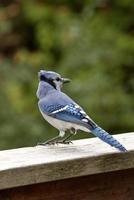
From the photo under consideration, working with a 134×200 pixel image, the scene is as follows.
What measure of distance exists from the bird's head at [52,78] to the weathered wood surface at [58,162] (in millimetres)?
270

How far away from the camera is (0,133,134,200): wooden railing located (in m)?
2.27

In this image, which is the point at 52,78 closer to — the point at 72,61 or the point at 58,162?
the point at 58,162

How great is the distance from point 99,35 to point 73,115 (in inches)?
180

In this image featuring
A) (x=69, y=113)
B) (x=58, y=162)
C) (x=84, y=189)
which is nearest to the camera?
(x=58, y=162)

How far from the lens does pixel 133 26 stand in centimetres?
756

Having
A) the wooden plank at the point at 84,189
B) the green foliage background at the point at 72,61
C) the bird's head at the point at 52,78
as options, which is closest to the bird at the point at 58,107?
the bird's head at the point at 52,78

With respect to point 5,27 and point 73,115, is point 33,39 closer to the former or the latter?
point 5,27

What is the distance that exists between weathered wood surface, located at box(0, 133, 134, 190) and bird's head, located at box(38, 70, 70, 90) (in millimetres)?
270

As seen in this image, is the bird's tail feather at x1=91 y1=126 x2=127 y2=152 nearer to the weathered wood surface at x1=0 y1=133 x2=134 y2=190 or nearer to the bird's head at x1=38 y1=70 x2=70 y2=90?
the weathered wood surface at x1=0 y1=133 x2=134 y2=190

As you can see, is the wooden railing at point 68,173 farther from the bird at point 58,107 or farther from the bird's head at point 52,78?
the bird's head at point 52,78

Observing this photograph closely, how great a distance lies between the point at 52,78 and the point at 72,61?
4.30 meters

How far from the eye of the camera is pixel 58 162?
232 cm

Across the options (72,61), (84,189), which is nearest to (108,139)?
(84,189)

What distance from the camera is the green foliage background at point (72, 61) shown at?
632 cm
